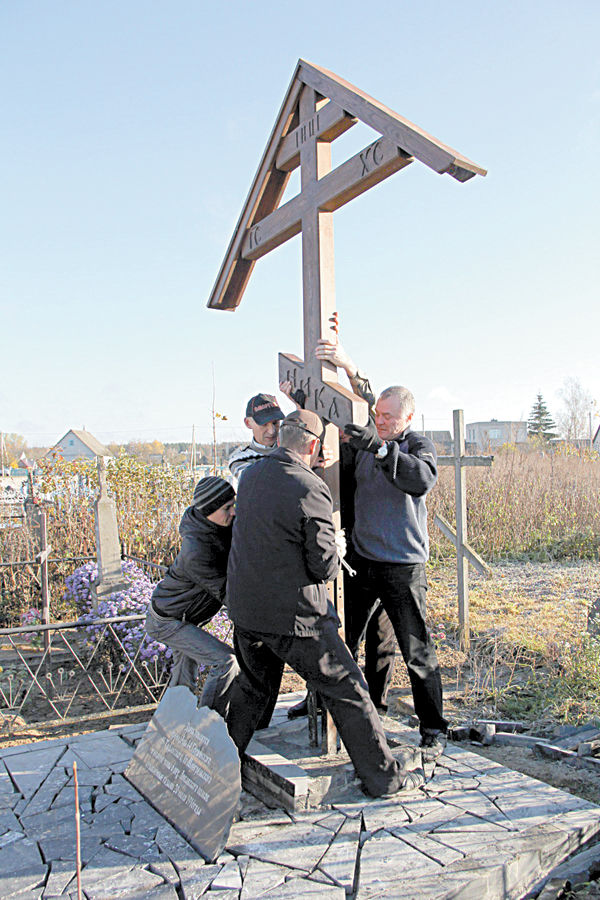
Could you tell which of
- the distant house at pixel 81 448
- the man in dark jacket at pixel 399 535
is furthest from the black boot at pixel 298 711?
the distant house at pixel 81 448

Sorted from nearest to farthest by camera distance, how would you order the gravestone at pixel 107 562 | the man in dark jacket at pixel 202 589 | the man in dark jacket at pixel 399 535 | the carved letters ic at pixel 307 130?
the man in dark jacket at pixel 202 589
the man in dark jacket at pixel 399 535
the carved letters ic at pixel 307 130
the gravestone at pixel 107 562

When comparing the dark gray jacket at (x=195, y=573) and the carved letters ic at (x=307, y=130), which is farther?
the carved letters ic at (x=307, y=130)

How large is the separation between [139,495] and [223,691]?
21.3ft

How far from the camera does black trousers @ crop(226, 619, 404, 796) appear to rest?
307 centimetres

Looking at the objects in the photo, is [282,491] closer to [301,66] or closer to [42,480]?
[301,66]

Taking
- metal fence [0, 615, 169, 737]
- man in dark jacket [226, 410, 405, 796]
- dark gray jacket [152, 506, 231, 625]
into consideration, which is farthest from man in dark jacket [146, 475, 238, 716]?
metal fence [0, 615, 169, 737]

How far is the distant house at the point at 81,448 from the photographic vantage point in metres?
9.89

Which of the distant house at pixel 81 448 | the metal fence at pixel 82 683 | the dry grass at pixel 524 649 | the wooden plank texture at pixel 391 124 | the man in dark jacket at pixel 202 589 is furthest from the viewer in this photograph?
the distant house at pixel 81 448

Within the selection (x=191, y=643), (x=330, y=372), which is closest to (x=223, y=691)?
(x=191, y=643)

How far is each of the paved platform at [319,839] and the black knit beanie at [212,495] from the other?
1334 millimetres

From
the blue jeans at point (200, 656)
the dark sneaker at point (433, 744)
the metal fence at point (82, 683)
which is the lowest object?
the metal fence at point (82, 683)

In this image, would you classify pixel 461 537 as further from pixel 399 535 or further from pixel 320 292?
pixel 320 292

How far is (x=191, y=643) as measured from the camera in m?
3.59

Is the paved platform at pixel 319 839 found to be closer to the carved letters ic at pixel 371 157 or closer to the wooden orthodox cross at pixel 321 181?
the wooden orthodox cross at pixel 321 181
